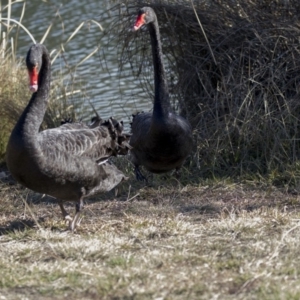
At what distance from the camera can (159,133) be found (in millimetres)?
6379

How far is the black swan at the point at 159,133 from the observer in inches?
251

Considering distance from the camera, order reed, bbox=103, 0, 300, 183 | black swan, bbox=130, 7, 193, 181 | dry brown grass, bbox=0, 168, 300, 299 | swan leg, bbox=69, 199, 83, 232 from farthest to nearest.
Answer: reed, bbox=103, 0, 300, 183 → black swan, bbox=130, 7, 193, 181 → swan leg, bbox=69, 199, 83, 232 → dry brown grass, bbox=0, 168, 300, 299

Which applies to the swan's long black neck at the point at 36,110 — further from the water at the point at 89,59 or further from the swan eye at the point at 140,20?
the water at the point at 89,59

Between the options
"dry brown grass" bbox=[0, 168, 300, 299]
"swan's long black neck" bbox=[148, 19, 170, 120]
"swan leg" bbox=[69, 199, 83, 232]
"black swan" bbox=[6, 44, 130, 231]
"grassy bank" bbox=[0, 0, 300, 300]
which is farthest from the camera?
"swan's long black neck" bbox=[148, 19, 170, 120]

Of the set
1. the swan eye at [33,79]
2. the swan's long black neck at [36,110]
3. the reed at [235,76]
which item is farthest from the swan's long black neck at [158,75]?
the swan eye at [33,79]

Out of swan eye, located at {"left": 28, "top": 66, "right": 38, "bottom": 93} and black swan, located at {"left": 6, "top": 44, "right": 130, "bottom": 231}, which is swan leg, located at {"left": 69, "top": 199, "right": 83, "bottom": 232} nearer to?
black swan, located at {"left": 6, "top": 44, "right": 130, "bottom": 231}

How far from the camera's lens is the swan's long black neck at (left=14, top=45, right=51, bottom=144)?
5.02 meters

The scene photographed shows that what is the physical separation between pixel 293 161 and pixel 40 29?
836 centimetres

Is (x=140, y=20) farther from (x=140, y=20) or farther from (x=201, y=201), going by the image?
(x=201, y=201)

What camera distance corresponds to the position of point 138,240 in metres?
4.71

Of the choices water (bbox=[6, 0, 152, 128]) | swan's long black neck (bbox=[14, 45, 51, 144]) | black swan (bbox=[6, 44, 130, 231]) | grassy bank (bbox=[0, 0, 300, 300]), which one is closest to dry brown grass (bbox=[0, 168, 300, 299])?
grassy bank (bbox=[0, 0, 300, 300])

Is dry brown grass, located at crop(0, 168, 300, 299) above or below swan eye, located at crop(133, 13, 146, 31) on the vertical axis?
below

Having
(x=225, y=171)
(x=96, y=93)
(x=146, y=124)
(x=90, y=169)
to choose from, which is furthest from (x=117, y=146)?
(x=96, y=93)

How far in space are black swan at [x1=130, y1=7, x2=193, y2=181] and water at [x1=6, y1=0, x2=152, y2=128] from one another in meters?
1.20
